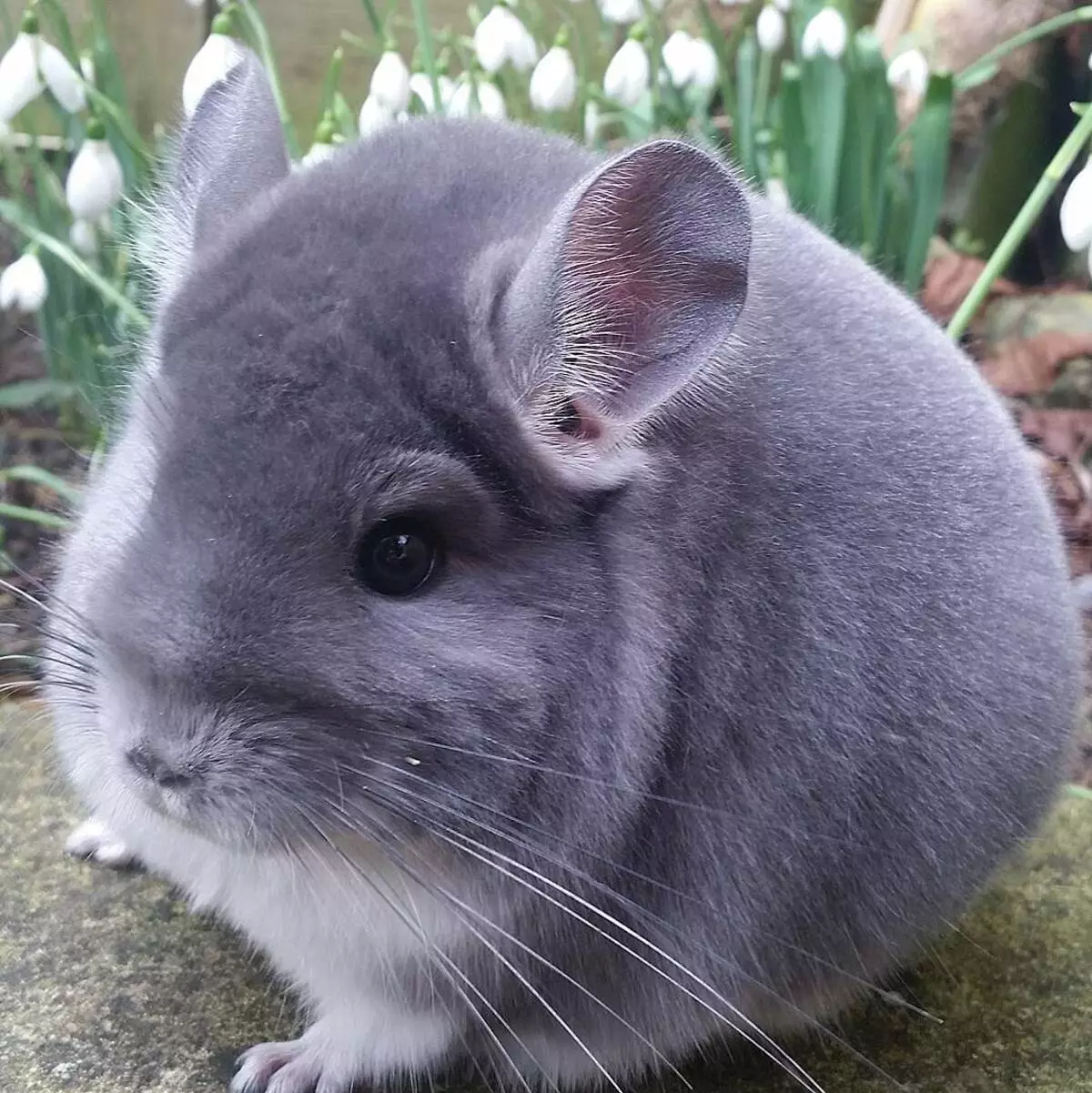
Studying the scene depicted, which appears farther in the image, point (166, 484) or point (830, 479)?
point (830, 479)

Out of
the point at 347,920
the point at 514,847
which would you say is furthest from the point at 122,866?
the point at 514,847

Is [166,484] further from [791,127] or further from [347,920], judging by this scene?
[791,127]

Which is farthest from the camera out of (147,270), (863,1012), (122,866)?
(122,866)

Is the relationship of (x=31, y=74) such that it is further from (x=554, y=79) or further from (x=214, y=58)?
(x=554, y=79)

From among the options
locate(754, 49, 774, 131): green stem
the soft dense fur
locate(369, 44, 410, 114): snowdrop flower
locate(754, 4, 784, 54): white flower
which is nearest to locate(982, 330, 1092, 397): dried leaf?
locate(754, 49, 774, 131): green stem

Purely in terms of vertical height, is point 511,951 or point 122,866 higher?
point 511,951

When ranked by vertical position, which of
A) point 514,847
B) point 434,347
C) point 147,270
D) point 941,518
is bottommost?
point 514,847

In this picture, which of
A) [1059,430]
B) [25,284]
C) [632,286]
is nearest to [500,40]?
[25,284]
